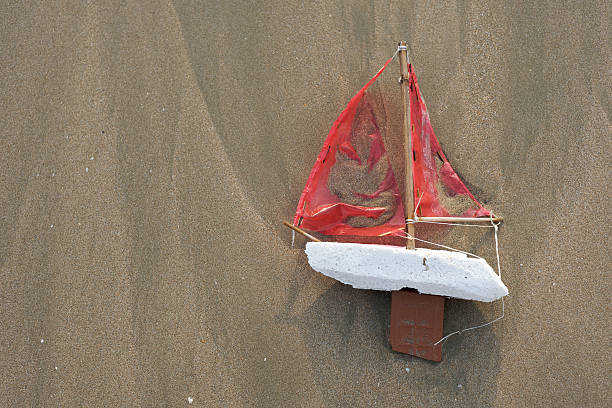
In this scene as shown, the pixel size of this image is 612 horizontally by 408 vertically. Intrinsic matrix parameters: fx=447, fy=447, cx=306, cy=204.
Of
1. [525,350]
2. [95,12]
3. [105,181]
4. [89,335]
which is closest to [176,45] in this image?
[95,12]

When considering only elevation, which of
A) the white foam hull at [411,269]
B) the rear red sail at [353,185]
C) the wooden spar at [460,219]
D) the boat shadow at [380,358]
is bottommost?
the boat shadow at [380,358]

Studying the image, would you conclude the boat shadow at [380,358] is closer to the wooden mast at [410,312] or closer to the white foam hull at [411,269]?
the wooden mast at [410,312]

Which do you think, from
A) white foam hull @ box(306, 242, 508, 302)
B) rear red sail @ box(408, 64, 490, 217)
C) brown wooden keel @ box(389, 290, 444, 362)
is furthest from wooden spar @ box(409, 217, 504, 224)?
brown wooden keel @ box(389, 290, 444, 362)

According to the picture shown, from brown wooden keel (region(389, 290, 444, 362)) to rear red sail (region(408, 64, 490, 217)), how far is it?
1.06 feet

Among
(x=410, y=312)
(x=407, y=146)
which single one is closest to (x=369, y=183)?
(x=407, y=146)

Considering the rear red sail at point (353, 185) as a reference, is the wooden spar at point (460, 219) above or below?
below

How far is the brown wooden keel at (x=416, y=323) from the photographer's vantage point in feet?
5.54

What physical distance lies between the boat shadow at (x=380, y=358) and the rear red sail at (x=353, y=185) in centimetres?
28

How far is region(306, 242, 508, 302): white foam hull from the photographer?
156cm

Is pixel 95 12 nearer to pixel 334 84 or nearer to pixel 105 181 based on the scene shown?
pixel 105 181

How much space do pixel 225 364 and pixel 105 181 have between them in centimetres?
90

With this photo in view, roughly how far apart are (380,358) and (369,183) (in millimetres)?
694

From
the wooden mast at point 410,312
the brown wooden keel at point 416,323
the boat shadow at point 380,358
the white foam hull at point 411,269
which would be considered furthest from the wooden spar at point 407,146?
the boat shadow at point 380,358

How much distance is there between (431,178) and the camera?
174cm
